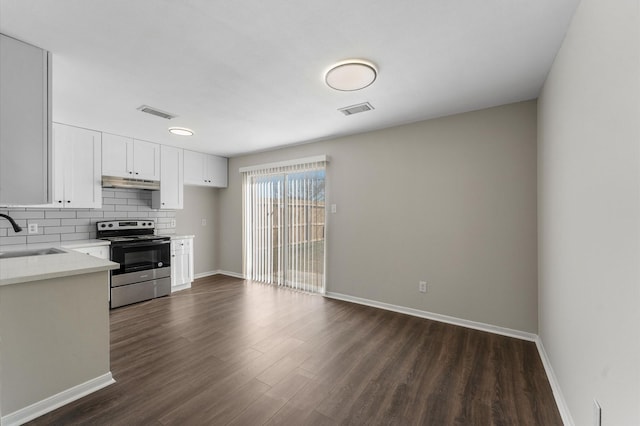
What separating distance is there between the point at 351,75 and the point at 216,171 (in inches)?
157

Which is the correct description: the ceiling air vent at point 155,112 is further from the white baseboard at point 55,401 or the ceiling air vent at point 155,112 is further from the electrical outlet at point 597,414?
the electrical outlet at point 597,414

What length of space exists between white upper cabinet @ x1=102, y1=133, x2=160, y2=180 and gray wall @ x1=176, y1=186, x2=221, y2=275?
901 millimetres

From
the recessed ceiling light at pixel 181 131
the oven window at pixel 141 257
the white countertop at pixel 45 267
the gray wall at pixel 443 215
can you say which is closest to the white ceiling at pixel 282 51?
the gray wall at pixel 443 215

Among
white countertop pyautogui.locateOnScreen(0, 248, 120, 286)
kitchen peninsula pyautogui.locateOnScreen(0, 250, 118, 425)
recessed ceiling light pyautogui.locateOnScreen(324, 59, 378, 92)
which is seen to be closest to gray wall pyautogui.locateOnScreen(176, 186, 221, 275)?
white countertop pyautogui.locateOnScreen(0, 248, 120, 286)

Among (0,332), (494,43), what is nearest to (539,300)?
(494,43)

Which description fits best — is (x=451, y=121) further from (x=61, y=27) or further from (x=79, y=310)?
(x=79, y=310)

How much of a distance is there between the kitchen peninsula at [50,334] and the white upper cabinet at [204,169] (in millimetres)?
3001

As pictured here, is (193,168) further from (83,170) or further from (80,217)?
(80,217)

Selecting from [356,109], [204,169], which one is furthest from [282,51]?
[204,169]

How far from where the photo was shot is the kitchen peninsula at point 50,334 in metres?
1.66

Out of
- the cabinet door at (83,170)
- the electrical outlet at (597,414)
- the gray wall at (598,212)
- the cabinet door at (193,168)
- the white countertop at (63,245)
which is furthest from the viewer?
the cabinet door at (193,168)

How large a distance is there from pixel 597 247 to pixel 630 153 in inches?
20.5

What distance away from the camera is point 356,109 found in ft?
9.94

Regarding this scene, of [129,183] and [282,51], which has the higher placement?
[282,51]
